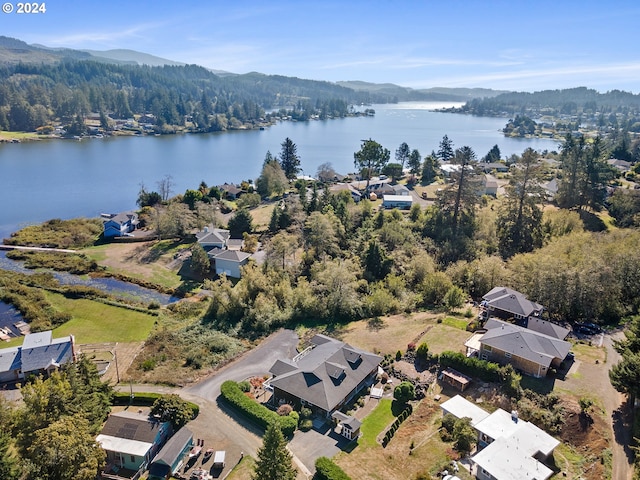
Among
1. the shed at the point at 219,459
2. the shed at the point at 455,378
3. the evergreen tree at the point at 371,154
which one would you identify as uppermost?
the evergreen tree at the point at 371,154

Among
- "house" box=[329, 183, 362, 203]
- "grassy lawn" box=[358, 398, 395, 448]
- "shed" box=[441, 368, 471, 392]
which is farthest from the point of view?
"house" box=[329, 183, 362, 203]

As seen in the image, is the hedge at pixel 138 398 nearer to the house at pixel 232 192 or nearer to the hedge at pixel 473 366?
the hedge at pixel 473 366

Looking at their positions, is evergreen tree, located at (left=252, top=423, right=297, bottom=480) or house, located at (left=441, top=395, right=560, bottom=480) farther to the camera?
house, located at (left=441, top=395, right=560, bottom=480)

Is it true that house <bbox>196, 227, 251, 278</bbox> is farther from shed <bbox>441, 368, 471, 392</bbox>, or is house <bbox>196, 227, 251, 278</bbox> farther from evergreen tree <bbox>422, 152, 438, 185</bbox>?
evergreen tree <bbox>422, 152, 438, 185</bbox>

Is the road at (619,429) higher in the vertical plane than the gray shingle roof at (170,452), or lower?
higher

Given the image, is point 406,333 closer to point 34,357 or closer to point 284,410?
point 284,410

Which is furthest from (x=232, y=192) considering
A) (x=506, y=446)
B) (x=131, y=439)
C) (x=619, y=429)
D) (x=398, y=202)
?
(x=619, y=429)

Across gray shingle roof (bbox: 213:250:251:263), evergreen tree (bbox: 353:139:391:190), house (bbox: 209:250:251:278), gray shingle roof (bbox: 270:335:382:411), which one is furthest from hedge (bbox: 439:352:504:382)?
evergreen tree (bbox: 353:139:391:190)

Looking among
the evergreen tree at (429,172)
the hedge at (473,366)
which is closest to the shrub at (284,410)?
the hedge at (473,366)
